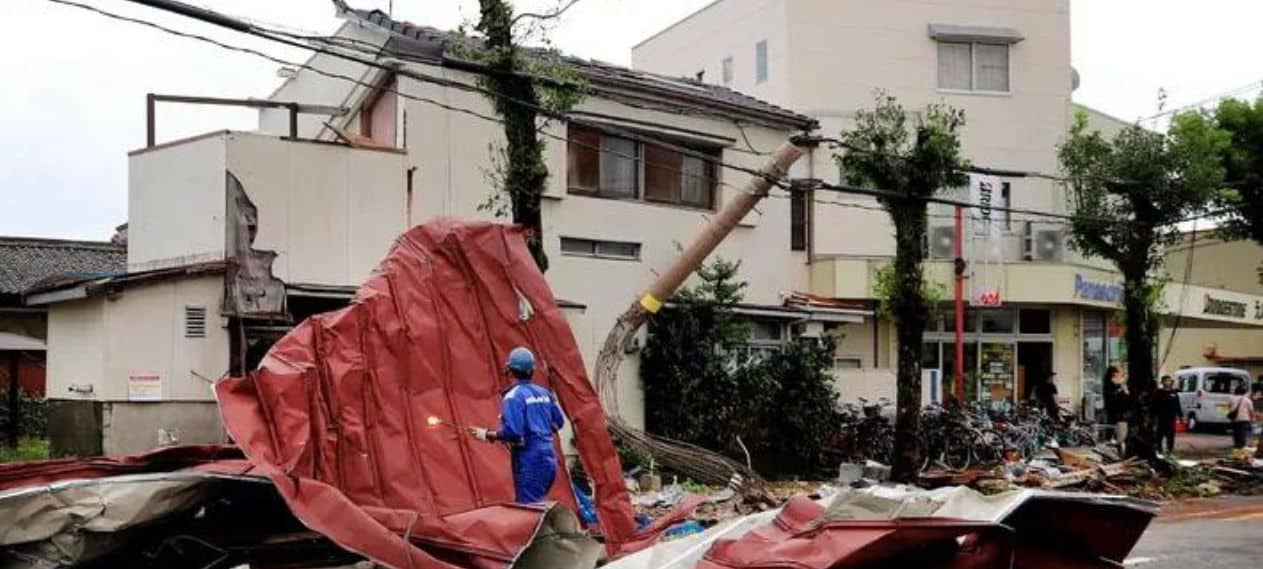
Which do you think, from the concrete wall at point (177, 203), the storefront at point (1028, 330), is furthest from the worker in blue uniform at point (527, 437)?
the storefront at point (1028, 330)

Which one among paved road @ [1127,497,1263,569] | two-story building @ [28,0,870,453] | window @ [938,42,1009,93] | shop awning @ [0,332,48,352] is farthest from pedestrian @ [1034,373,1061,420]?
shop awning @ [0,332,48,352]

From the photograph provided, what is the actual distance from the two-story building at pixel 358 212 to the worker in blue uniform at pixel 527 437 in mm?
4461

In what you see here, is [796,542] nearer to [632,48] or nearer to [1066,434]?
[1066,434]

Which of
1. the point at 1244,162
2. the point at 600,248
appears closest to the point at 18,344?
the point at 600,248

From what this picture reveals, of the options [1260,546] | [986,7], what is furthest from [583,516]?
[986,7]

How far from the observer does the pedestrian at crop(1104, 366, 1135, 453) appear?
24.4 meters

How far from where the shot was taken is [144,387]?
15.4 metres

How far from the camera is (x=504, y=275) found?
11.7 m

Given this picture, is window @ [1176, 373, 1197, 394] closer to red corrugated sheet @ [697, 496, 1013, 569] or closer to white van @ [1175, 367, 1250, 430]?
white van @ [1175, 367, 1250, 430]

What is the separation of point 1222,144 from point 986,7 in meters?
8.82

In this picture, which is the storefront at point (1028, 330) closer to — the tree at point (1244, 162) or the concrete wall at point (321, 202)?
the tree at point (1244, 162)

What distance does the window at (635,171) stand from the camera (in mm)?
20625

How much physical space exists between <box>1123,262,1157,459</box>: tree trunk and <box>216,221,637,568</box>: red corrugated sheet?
13914mm

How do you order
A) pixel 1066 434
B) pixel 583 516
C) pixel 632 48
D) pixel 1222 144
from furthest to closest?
pixel 632 48
pixel 1222 144
pixel 1066 434
pixel 583 516
